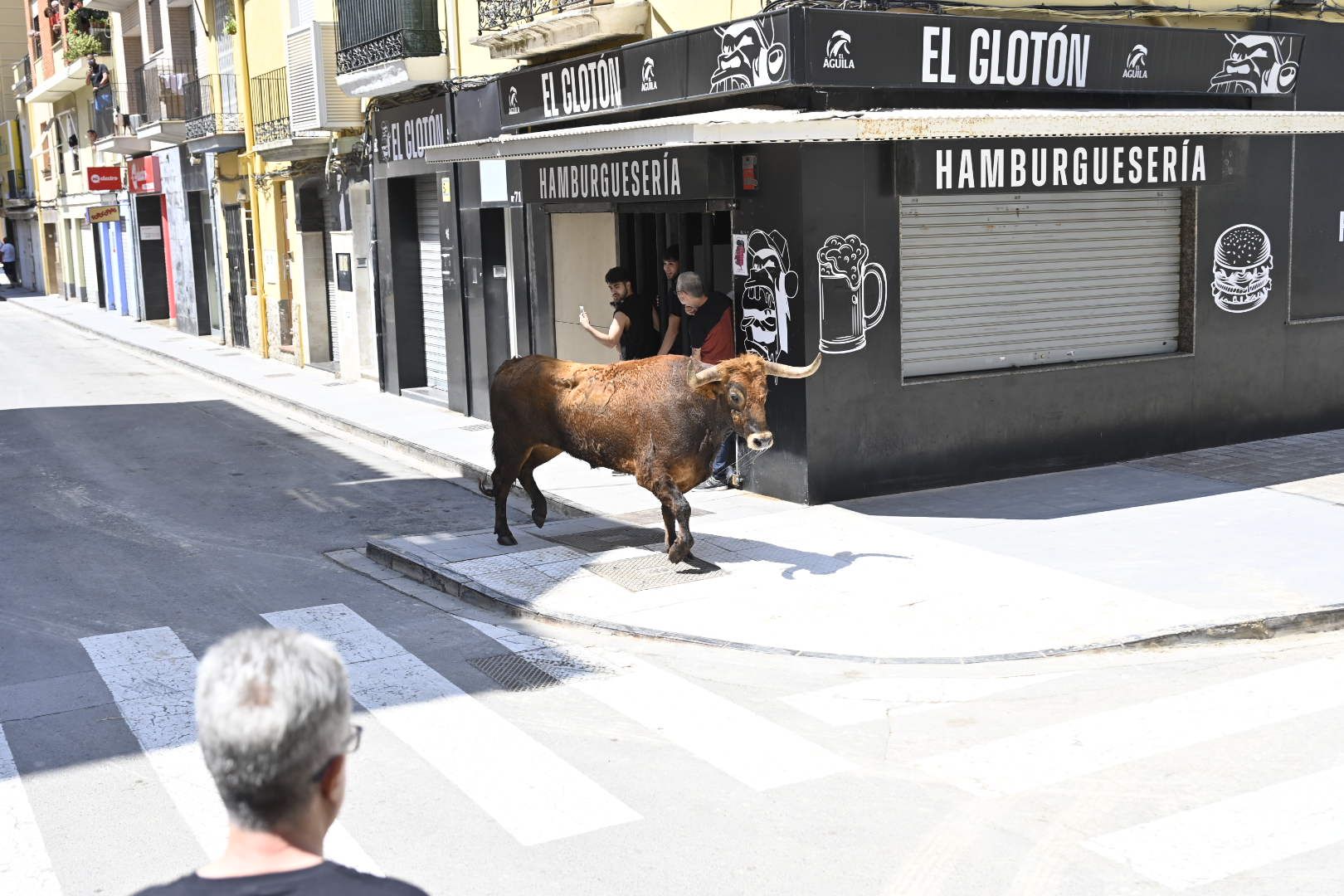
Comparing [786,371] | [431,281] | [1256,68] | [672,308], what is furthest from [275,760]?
[431,281]

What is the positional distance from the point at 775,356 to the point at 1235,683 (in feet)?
17.4

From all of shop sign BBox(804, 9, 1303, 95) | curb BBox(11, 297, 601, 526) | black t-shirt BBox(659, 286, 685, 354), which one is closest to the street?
curb BBox(11, 297, 601, 526)

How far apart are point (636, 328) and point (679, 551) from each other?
4.17 metres

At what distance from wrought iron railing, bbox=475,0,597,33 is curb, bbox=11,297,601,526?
448 centimetres

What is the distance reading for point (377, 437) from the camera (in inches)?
649

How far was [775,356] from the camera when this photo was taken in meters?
11.8

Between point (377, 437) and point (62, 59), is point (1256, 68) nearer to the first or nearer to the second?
point (377, 437)

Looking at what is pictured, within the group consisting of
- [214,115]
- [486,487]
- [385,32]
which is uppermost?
[385,32]

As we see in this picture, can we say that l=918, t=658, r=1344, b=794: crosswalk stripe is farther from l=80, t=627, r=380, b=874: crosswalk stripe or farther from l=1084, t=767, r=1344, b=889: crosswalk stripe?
l=80, t=627, r=380, b=874: crosswalk stripe

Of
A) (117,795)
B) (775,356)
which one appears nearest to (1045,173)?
(775,356)

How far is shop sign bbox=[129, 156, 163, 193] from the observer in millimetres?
32906

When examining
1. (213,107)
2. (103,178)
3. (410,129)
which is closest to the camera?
(410,129)

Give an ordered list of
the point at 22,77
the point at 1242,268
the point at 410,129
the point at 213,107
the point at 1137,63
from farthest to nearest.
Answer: the point at 22,77, the point at 213,107, the point at 410,129, the point at 1242,268, the point at 1137,63

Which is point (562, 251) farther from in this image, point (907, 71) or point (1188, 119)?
point (1188, 119)
